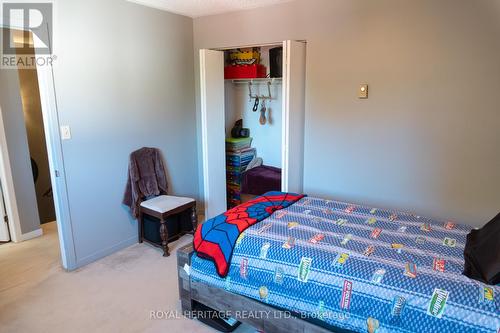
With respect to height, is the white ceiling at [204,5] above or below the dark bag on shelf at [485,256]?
above

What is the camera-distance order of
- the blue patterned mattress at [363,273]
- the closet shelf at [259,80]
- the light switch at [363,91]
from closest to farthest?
the blue patterned mattress at [363,273] → the light switch at [363,91] → the closet shelf at [259,80]

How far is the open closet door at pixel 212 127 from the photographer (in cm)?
339

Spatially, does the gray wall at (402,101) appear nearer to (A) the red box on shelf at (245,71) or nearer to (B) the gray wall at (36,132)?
(A) the red box on shelf at (245,71)

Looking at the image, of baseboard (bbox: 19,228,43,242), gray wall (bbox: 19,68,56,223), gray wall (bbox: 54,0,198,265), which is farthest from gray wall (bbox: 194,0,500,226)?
gray wall (bbox: 19,68,56,223)

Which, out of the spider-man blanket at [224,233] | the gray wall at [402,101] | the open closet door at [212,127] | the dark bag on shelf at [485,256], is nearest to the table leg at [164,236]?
the open closet door at [212,127]

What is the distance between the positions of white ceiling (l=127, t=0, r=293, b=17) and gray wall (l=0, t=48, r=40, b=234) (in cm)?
154

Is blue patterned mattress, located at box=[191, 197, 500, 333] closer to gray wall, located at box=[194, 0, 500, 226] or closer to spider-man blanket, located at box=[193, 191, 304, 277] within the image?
spider-man blanket, located at box=[193, 191, 304, 277]

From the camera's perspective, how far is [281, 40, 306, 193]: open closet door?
9.61ft

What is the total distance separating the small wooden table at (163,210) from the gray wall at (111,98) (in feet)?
0.56

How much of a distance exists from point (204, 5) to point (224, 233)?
7.55 ft

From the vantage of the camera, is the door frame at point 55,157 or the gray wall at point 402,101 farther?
the door frame at point 55,157

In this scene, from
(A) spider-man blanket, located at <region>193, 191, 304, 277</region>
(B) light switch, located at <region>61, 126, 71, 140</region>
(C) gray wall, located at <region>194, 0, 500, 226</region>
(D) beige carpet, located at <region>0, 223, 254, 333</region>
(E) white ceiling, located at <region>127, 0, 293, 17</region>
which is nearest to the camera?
(A) spider-man blanket, located at <region>193, 191, 304, 277</region>

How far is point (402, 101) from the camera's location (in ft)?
8.66

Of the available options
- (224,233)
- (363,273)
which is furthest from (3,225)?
(363,273)
